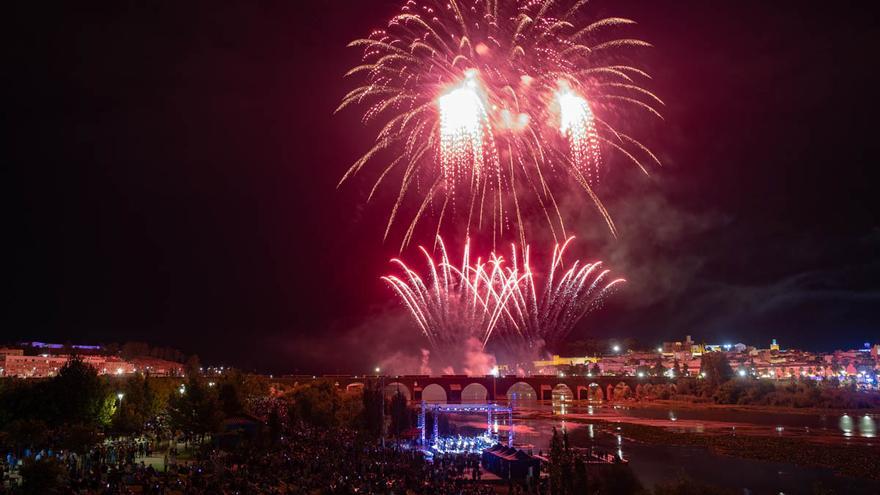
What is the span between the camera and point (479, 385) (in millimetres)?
117125

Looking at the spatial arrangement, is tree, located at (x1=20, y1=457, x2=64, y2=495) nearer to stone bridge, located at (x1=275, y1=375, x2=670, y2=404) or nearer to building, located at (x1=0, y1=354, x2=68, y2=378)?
stone bridge, located at (x1=275, y1=375, x2=670, y2=404)

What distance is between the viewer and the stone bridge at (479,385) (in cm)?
10244

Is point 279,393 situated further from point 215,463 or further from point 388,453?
point 215,463

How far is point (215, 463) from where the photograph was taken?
104ft

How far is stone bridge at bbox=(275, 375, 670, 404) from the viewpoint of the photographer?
336 ft

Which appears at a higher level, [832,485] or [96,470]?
[96,470]

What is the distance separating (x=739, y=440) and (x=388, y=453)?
107 feet

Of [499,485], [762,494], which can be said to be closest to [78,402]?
[499,485]

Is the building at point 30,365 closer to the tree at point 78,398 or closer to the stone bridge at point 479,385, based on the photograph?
the stone bridge at point 479,385

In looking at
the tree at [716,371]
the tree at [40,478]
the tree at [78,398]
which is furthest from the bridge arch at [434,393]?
the tree at [40,478]

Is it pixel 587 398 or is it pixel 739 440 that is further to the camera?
pixel 587 398

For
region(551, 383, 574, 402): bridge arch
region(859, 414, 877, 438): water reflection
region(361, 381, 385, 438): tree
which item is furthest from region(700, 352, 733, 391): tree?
region(361, 381, 385, 438): tree

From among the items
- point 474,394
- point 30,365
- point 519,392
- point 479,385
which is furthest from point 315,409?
point 30,365

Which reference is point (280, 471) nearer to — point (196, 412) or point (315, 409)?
point (196, 412)
